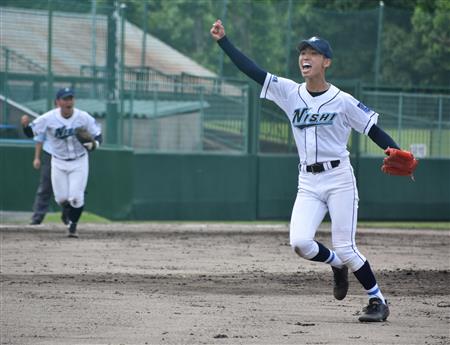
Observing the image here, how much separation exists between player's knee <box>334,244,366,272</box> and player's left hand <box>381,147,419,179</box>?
2.27 ft

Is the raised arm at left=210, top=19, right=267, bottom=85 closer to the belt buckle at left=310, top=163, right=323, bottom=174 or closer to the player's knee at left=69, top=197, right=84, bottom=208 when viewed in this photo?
the belt buckle at left=310, top=163, right=323, bottom=174

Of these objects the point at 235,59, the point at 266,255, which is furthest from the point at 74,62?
the point at 235,59

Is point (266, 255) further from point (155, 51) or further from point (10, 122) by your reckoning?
point (155, 51)

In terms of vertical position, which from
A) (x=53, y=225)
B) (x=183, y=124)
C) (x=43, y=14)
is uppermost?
(x=43, y=14)

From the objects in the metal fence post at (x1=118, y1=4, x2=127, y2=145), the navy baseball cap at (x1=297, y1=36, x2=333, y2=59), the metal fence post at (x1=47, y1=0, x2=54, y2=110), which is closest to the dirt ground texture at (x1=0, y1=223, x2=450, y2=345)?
the navy baseball cap at (x1=297, y1=36, x2=333, y2=59)

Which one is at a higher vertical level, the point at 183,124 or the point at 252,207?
the point at 183,124

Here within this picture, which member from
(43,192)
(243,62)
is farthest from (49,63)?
(243,62)

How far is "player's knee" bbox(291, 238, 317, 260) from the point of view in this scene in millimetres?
8227

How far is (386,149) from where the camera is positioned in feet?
27.6

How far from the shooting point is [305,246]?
325 inches

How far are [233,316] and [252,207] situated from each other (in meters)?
11.7

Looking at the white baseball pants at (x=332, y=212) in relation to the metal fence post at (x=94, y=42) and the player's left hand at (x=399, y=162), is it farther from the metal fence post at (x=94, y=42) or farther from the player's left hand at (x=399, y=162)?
the metal fence post at (x=94, y=42)

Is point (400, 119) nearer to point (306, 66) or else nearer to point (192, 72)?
point (192, 72)

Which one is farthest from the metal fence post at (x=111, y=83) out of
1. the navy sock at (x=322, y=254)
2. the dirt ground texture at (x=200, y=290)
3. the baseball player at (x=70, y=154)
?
the navy sock at (x=322, y=254)
